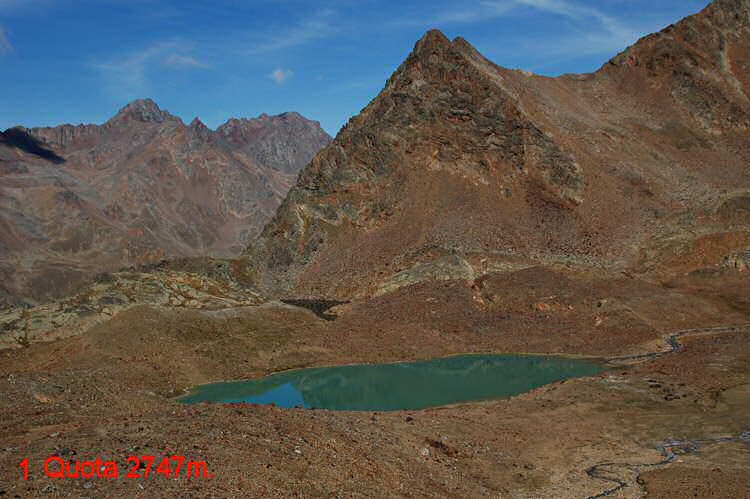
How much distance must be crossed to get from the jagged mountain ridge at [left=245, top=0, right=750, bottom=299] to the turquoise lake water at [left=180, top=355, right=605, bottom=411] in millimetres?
19516

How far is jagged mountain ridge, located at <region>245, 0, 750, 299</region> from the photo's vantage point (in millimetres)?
72688

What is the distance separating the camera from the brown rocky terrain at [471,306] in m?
21.9

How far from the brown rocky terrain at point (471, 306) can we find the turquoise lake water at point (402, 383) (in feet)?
6.49

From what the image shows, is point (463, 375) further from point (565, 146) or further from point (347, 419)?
point (565, 146)

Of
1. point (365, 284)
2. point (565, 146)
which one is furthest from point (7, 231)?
point (565, 146)

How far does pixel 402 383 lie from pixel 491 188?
4390 centimetres

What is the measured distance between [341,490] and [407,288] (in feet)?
160

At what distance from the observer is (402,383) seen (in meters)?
43.9

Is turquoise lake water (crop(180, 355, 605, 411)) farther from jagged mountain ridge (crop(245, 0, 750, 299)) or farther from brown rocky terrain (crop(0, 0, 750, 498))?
jagged mountain ridge (crop(245, 0, 750, 299))

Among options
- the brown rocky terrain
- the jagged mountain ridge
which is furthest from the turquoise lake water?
the jagged mountain ridge

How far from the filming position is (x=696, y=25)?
114562 millimetres

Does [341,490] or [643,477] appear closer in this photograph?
[341,490]

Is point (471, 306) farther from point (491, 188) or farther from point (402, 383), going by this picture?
point (491, 188)

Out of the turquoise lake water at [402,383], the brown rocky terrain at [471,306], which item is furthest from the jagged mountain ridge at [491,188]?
the turquoise lake water at [402,383]
